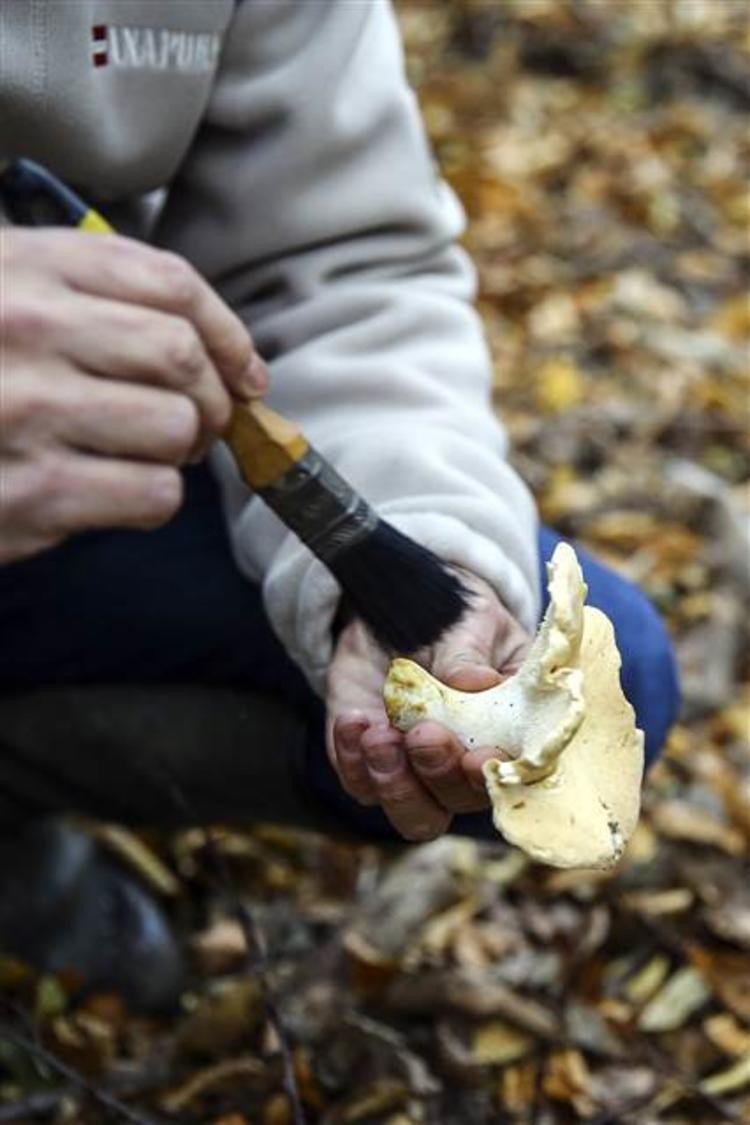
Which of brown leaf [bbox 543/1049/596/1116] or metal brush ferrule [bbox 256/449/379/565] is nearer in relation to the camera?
metal brush ferrule [bbox 256/449/379/565]

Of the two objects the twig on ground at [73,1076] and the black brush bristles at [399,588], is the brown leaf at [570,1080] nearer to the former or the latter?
the twig on ground at [73,1076]

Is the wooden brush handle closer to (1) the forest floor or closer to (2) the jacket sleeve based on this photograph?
(2) the jacket sleeve

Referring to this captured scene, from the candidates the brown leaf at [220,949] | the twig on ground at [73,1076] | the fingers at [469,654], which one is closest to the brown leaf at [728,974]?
the brown leaf at [220,949]

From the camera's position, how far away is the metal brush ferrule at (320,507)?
1277mm

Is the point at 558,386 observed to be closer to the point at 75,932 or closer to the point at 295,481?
the point at 75,932

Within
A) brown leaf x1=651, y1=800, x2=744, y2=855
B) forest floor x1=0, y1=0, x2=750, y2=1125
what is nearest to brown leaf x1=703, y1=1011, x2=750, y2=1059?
forest floor x1=0, y1=0, x2=750, y2=1125

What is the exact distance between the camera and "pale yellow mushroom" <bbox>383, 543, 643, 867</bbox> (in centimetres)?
98

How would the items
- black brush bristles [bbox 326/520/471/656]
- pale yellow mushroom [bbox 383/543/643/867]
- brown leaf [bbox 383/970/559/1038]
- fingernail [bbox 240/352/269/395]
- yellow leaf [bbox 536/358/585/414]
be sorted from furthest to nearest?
1. yellow leaf [bbox 536/358/585/414]
2. brown leaf [bbox 383/970/559/1038]
3. fingernail [bbox 240/352/269/395]
4. black brush bristles [bbox 326/520/471/656]
5. pale yellow mushroom [bbox 383/543/643/867]

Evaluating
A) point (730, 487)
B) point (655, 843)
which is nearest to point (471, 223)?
point (730, 487)

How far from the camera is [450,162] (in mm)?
3777

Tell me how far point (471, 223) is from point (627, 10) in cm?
117

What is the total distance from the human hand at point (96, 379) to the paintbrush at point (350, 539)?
50mm

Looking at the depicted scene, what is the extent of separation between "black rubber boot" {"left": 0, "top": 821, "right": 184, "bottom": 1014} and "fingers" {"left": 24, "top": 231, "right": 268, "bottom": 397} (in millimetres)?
680

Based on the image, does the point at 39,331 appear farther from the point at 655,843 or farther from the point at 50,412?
the point at 655,843
